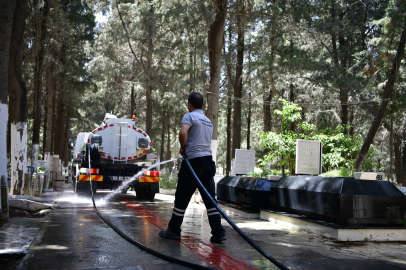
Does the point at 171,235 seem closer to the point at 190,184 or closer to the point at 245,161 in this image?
the point at 190,184

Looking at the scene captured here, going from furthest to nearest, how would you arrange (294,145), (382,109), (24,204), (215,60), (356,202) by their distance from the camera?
(382,109) → (294,145) → (215,60) → (24,204) → (356,202)

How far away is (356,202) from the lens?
732 cm

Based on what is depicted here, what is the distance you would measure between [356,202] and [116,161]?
438 inches

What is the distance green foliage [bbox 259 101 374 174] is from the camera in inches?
730

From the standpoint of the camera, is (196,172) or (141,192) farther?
(141,192)

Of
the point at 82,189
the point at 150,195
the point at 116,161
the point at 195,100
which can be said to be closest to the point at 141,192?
the point at 150,195

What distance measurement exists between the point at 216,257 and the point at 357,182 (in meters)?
3.34

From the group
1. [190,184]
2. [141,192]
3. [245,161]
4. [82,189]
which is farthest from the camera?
[245,161]

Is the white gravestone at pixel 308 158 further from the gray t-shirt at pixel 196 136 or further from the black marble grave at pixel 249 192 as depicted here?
the gray t-shirt at pixel 196 136

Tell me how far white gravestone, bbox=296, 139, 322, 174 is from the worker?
802 cm

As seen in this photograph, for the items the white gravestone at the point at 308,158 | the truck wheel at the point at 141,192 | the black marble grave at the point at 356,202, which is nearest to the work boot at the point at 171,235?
the black marble grave at the point at 356,202

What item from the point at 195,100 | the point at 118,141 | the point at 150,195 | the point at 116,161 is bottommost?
the point at 150,195

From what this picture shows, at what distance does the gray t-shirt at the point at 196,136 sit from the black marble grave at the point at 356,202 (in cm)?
246

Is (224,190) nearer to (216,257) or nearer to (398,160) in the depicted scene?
(216,257)
